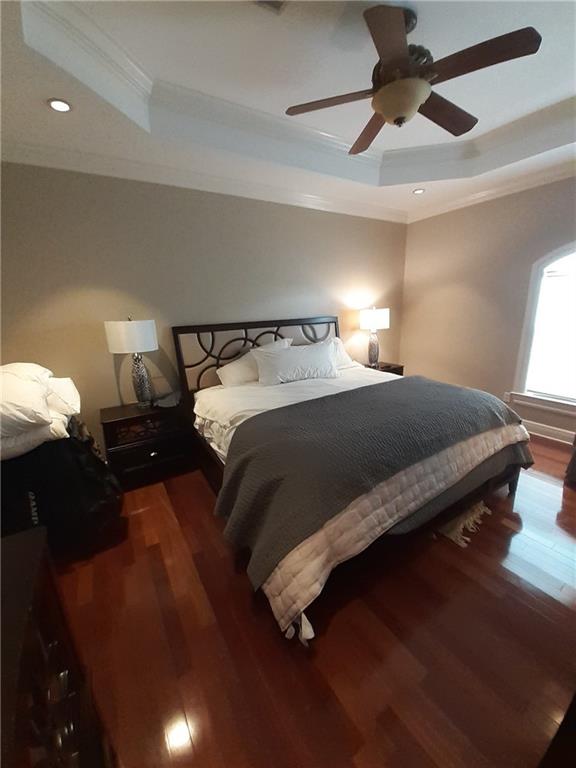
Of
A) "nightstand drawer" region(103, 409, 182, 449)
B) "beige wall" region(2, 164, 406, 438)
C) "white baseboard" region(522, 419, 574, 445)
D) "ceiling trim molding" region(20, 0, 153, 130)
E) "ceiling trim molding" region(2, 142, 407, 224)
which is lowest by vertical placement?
"white baseboard" region(522, 419, 574, 445)

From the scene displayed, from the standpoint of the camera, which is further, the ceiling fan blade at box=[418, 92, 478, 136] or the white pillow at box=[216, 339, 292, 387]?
the white pillow at box=[216, 339, 292, 387]

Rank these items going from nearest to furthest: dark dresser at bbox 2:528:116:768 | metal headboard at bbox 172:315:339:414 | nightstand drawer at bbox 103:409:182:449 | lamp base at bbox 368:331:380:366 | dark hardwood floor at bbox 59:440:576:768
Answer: dark dresser at bbox 2:528:116:768 → dark hardwood floor at bbox 59:440:576:768 → nightstand drawer at bbox 103:409:182:449 → metal headboard at bbox 172:315:339:414 → lamp base at bbox 368:331:380:366

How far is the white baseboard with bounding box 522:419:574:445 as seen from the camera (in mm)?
3020

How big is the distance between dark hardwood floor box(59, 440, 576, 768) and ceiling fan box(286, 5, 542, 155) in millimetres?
2177

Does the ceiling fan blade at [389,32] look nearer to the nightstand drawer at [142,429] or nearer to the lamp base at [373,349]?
the nightstand drawer at [142,429]

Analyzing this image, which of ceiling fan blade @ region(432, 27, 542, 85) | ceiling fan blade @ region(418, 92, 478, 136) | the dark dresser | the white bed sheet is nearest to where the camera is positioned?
the dark dresser

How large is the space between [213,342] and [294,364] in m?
0.84

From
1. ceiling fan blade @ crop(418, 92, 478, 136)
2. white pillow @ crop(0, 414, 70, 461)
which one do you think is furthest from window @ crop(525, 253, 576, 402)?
white pillow @ crop(0, 414, 70, 461)

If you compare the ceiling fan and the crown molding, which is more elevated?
the crown molding

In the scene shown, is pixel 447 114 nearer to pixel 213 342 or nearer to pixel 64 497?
pixel 213 342

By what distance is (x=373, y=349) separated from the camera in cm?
385

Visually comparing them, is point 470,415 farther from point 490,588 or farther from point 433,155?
point 433,155

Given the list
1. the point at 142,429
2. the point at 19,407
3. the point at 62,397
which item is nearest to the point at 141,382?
the point at 142,429

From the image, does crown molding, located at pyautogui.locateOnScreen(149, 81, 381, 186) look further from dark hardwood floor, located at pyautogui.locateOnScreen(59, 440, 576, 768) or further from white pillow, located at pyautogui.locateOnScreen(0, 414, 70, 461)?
dark hardwood floor, located at pyautogui.locateOnScreen(59, 440, 576, 768)
